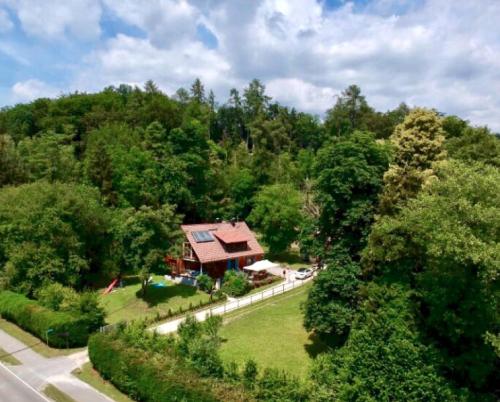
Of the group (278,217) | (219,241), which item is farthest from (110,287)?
(278,217)

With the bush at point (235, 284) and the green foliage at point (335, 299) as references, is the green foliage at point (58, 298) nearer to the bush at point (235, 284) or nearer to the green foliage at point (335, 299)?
the bush at point (235, 284)

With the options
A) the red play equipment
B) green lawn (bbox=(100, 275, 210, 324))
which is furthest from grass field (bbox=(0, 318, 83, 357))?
the red play equipment

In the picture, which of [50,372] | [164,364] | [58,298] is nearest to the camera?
[164,364]

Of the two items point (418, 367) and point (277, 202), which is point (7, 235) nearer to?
point (277, 202)

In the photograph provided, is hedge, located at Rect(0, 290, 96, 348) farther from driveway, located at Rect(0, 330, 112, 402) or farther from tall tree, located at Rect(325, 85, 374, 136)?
tall tree, located at Rect(325, 85, 374, 136)

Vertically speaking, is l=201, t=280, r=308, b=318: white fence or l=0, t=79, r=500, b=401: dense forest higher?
l=0, t=79, r=500, b=401: dense forest

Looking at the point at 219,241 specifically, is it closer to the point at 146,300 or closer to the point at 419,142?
the point at 146,300

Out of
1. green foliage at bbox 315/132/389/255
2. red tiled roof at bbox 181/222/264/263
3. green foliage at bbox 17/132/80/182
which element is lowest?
red tiled roof at bbox 181/222/264/263
